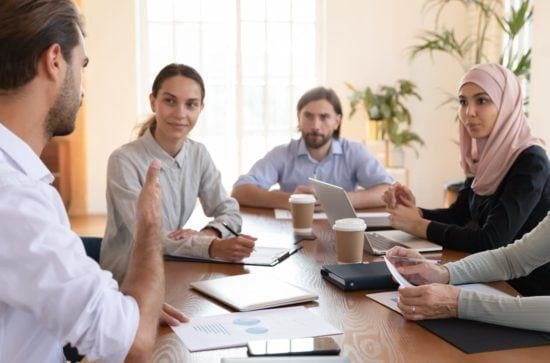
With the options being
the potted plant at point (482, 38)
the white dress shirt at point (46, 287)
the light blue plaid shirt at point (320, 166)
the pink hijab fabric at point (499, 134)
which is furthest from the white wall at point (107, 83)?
the white dress shirt at point (46, 287)

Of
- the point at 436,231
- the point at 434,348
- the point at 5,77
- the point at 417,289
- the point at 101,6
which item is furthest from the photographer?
the point at 101,6

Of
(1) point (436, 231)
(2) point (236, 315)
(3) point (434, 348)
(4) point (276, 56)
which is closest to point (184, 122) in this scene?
(1) point (436, 231)

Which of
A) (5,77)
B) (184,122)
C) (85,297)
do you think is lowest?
(85,297)

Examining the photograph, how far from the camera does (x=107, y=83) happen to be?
624cm

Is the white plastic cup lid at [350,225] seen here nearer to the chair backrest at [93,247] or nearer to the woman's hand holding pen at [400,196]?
the woman's hand holding pen at [400,196]

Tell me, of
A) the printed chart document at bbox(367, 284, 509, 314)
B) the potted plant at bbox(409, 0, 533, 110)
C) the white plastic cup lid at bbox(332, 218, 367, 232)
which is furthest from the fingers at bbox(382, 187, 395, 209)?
the potted plant at bbox(409, 0, 533, 110)

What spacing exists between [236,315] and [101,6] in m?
5.36

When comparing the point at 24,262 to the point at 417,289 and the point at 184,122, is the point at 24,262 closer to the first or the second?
the point at 417,289

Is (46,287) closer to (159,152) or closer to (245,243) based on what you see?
(245,243)

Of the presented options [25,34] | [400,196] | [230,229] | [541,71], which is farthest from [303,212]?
[541,71]

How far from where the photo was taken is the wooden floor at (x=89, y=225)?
568 centimetres

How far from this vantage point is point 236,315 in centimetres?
141

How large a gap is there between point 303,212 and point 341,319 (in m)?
0.97

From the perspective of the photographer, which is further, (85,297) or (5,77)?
(5,77)
